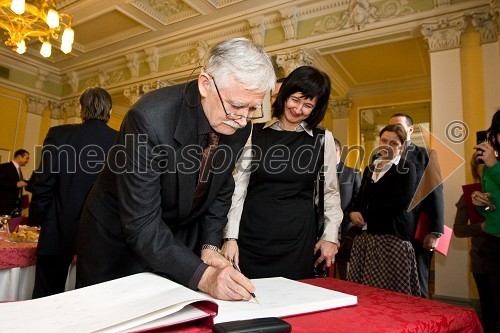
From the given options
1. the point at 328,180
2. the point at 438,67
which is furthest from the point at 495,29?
the point at 328,180

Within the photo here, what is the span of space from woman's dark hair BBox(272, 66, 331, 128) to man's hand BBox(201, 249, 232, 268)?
0.91 meters

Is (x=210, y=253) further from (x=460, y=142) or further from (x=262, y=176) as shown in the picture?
(x=460, y=142)

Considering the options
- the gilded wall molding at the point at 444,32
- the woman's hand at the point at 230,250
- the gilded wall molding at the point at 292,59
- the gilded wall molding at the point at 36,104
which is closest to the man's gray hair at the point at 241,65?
the woman's hand at the point at 230,250

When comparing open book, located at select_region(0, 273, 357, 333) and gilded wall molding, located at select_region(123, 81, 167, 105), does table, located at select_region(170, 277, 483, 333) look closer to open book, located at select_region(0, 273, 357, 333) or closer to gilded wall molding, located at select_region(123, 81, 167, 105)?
open book, located at select_region(0, 273, 357, 333)

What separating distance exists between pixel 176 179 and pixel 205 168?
0.52 ft

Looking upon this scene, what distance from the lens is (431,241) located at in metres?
2.70

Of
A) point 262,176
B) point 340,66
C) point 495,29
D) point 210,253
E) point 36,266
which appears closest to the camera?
point 210,253

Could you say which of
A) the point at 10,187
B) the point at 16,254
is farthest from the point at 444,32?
the point at 10,187

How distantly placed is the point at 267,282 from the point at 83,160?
173 cm

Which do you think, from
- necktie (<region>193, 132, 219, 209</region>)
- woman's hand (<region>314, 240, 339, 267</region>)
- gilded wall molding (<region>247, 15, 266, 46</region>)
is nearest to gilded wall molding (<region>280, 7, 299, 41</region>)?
gilded wall molding (<region>247, 15, 266, 46</region>)

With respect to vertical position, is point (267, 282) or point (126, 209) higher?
point (126, 209)

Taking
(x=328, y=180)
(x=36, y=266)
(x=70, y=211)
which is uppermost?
(x=328, y=180)

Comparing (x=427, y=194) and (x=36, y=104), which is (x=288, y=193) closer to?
(x=427, y=194)

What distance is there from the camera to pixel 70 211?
2.24 metres
